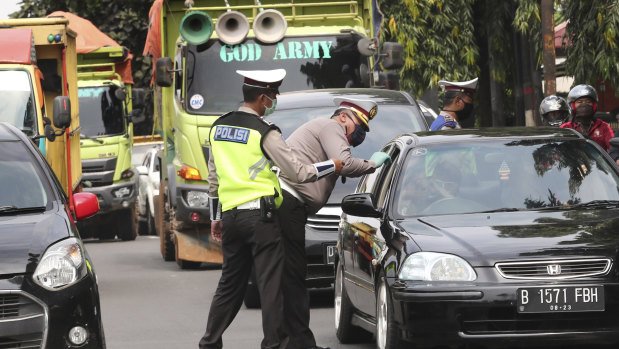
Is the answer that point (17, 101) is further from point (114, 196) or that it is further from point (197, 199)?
point (114, 196)

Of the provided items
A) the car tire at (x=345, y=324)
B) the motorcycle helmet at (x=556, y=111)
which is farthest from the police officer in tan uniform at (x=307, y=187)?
the motorcycle helmet at (x=556, y=111)

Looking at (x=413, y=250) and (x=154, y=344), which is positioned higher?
(x=413, y=250)

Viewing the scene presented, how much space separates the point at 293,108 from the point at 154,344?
3856mm

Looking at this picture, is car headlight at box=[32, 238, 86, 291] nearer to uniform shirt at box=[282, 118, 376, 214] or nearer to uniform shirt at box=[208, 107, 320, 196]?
uniform shirt at box=[208, 107, 320, 196]

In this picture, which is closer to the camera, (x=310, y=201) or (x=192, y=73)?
(x=310, y=201)

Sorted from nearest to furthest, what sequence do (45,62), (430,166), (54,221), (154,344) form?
(54,221), (430,166), (154,344), (45,62)

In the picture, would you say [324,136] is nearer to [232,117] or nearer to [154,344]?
[232,117]

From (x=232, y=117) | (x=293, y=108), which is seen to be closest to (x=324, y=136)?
(x=232, y=117)

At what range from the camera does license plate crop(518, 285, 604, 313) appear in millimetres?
7688

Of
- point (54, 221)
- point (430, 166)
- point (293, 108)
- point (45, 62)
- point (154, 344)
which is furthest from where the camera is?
point (45, 62)

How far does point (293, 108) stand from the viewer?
13773 millimetres

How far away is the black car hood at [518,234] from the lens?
7.87 m

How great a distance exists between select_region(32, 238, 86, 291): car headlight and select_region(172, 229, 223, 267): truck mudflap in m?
8.62

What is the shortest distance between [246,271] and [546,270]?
80.0 inches
